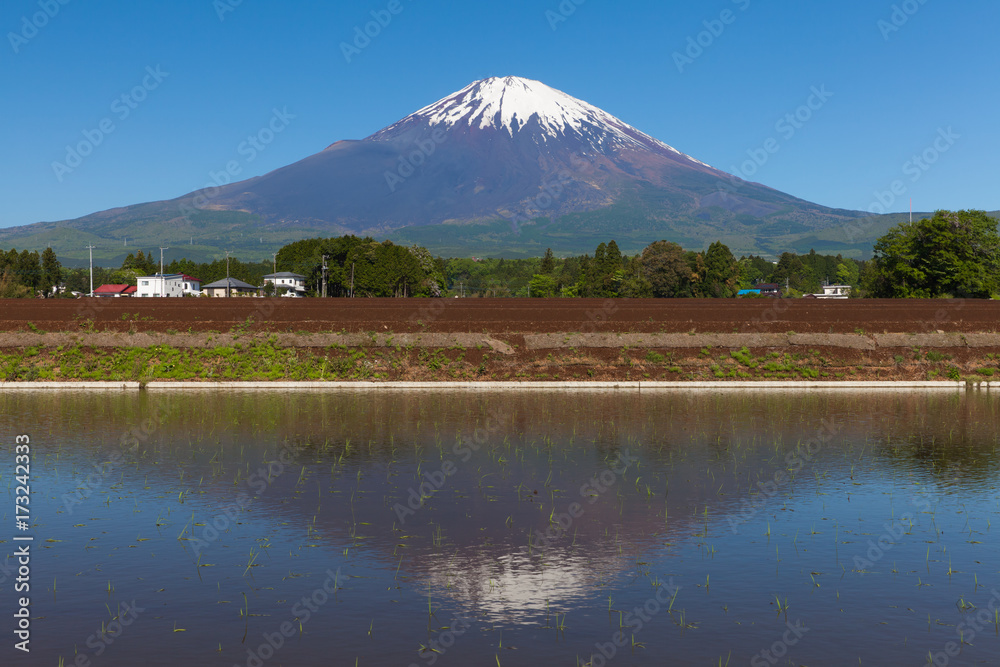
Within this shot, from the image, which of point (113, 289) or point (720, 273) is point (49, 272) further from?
point (720, 273)

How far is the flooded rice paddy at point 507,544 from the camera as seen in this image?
11.7m

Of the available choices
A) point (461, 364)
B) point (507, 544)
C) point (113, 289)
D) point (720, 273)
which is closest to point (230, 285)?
point (113, 289)

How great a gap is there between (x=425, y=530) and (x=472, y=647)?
5.70m

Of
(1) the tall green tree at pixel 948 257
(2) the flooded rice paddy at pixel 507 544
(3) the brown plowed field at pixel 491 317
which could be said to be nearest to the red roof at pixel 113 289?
(3) the brown plowed field at pixel 491 317

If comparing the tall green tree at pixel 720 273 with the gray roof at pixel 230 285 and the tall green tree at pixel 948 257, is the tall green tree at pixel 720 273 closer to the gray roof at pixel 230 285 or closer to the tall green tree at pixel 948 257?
the tall green tree at pixel 948 257

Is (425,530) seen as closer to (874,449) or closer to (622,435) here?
(622,435)

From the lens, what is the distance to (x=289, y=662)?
11.0m

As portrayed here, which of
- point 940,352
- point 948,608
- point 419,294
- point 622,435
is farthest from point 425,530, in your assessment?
point 419,294

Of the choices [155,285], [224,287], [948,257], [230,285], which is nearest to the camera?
[948,257]

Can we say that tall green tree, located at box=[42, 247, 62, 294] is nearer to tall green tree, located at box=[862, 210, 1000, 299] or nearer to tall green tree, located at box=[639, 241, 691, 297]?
tall green tree, located at box=[639, 241, 691, 297]

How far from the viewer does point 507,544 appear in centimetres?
1606

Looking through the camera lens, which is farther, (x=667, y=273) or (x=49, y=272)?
(x=49, y=272)

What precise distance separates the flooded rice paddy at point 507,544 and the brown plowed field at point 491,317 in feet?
79.5

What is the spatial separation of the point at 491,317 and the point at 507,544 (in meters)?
44.8
